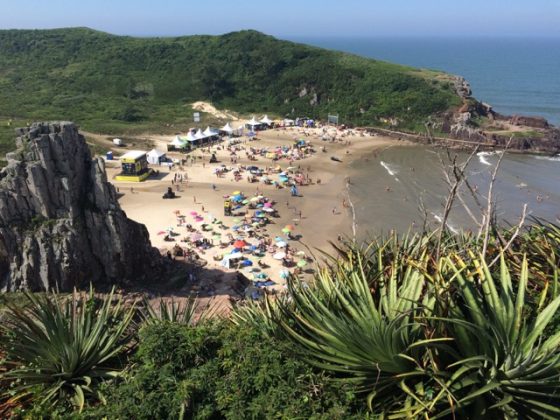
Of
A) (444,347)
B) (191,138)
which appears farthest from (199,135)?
(444,347)

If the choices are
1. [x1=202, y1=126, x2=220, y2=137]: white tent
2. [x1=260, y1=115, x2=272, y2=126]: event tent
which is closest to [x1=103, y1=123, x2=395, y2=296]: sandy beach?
[x1=202, y1=126, x2=220, y2=137]: white tent

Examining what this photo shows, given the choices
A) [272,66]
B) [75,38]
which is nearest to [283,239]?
[272,66]

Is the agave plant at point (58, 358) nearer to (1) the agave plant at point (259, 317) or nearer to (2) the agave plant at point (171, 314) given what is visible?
(2) the agave plant at point (171, 314)

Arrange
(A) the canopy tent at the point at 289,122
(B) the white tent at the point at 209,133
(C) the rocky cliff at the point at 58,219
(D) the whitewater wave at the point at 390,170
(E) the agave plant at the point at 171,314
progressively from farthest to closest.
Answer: (A) the canopy tent at the point at 289,122, (B) the white tent at the point at 209,133, (D) the whitewater wave at the point at 390,170, (C) the rocky cliff at the point at 58,219, (E) the agave plant at the point at 171,314

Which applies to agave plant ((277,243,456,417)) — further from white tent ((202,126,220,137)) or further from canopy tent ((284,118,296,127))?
canopy tent ((284,118,296,127))

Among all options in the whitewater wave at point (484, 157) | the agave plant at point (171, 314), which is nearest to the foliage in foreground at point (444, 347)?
the agave plant at point (171, 314)

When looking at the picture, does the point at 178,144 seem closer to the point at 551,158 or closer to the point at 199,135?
the point at 199,135
